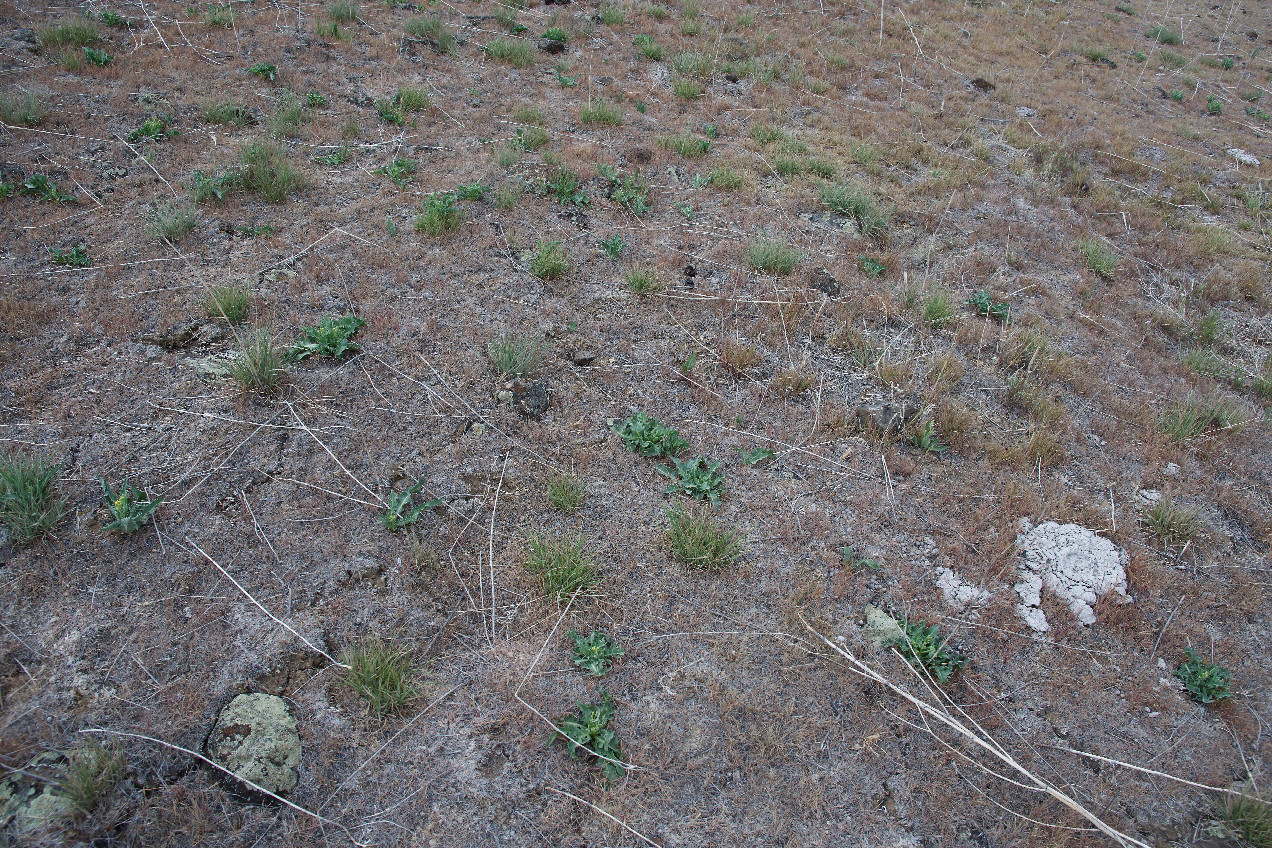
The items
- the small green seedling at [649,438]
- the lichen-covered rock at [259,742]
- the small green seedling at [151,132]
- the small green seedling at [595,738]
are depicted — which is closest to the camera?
the lichen-covered rock at [259,742]

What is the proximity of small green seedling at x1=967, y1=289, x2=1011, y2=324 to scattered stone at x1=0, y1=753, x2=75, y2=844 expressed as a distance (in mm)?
6329

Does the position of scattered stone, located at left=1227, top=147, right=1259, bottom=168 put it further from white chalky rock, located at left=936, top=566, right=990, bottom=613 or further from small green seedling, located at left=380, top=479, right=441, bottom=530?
small green seedling, located at left=380, top=479, right=441, bottom=530

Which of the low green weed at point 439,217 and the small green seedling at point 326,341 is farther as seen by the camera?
the low green weed at point 439,217

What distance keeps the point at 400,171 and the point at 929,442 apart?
194 inches

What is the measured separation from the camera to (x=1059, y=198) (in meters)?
7.64

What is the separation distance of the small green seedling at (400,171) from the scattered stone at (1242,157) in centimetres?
1063

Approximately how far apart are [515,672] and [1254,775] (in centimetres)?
341

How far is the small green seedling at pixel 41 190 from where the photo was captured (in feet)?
16.9

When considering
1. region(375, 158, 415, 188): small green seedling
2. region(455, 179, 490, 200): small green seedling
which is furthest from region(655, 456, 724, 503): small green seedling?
region(375, 158, 415, 188): small green seedling

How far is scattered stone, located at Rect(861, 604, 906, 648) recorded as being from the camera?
3.44m

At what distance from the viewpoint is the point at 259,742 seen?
2719 mm

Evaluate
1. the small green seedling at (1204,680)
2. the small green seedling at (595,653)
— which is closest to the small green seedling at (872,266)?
the small green seedling at (1204,680)

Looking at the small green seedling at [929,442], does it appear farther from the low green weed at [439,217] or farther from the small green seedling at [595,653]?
the low green weed at [439,217]

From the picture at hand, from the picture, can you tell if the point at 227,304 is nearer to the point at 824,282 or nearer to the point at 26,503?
the point at 26,503
